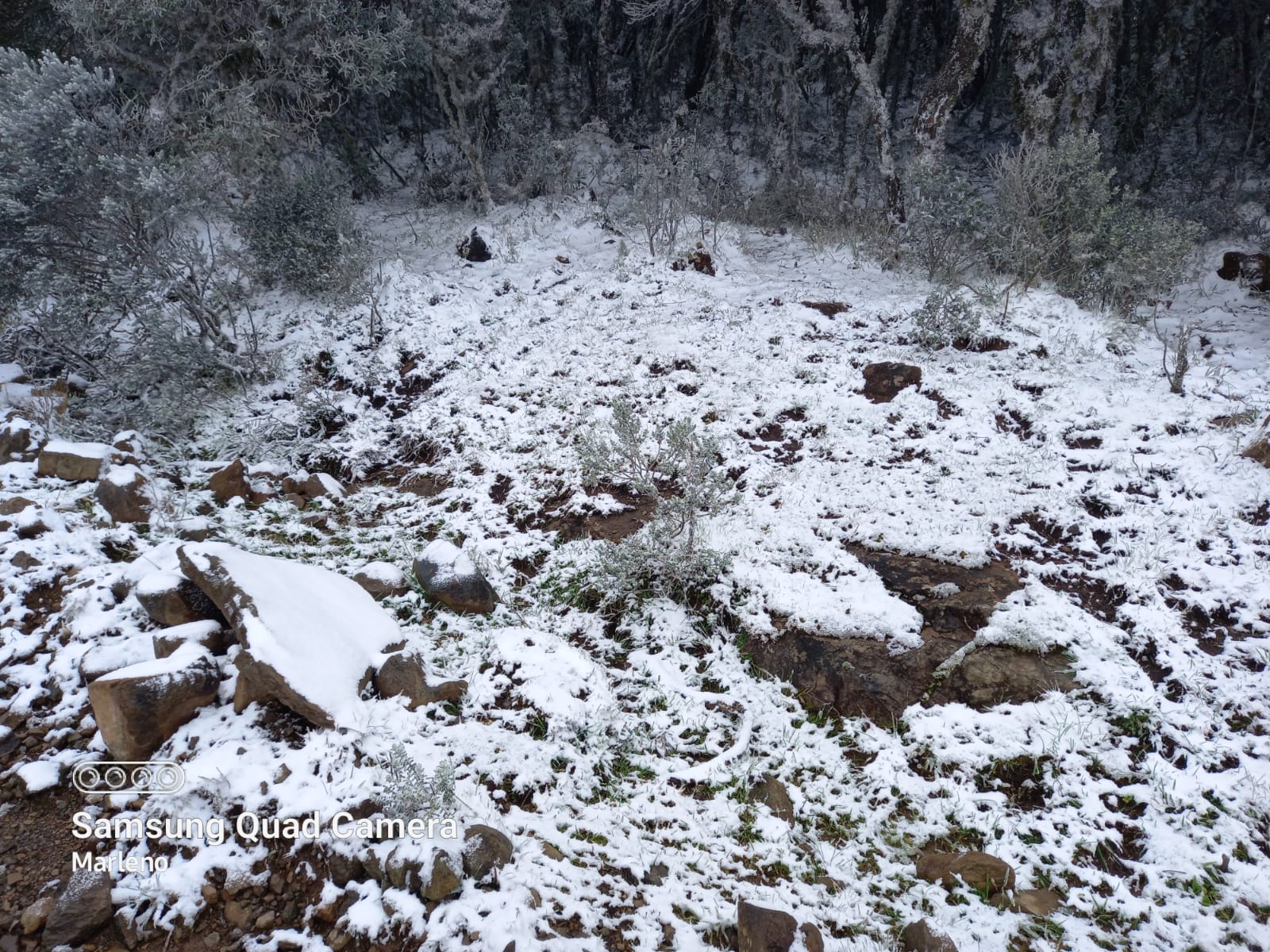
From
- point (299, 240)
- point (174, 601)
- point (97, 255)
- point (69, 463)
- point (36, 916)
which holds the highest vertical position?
point (97, 255)

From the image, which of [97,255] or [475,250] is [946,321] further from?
[97,255]

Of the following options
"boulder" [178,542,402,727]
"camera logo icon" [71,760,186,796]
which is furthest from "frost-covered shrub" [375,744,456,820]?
"camera logo icon" [71,760,186,796]

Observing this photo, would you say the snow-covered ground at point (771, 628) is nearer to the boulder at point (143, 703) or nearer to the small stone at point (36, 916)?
the boulder at point (143, 703)

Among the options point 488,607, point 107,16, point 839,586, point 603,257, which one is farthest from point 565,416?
point 107,16

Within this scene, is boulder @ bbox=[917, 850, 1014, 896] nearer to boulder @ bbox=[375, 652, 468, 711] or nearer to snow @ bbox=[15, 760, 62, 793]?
boulder @ bbox=[375, 652, 468, 711]

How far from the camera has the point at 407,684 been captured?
383cm

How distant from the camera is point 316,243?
8.89 metres

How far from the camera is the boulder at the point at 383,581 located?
477 cm

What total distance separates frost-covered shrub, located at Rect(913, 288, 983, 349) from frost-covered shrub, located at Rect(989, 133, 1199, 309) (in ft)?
3.53

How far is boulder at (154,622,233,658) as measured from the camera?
365 centimetres

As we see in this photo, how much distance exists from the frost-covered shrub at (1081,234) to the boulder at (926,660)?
4.82m

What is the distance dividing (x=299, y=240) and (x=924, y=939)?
963cm

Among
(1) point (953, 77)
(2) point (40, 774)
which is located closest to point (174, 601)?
(2) point (40, 774)

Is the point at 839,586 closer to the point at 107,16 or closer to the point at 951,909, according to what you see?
the point at 951,909
